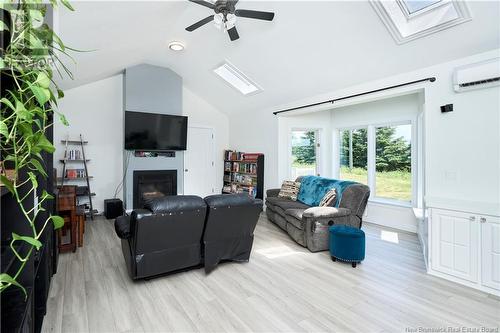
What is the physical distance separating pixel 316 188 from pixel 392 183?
1.59 metres

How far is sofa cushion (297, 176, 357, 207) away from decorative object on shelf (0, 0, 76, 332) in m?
3.74

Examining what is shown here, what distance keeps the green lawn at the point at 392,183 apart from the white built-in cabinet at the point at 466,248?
203 centimetres

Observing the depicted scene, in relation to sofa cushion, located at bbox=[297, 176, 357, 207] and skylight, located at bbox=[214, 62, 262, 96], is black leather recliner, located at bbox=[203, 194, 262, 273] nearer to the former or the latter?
sofa cushion, located at bbox=[297, 176, 357, 207]

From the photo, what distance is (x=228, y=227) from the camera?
9.84ft

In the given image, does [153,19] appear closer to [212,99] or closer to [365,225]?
[212,99]

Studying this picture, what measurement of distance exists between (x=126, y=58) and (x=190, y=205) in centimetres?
374

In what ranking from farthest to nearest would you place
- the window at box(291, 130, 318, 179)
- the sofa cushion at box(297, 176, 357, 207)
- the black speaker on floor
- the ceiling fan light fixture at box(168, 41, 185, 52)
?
the window at box(291, 130, 318, 179)
the black speaker on floor
the ceiling fan light fixture at box(168, 41, 185, 52)
the sofa cushion at box(297, 176, 357, 207)

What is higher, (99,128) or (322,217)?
(99,128)

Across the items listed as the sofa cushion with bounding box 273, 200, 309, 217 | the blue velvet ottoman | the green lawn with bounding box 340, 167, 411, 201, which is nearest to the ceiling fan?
the blue velvet ottoman

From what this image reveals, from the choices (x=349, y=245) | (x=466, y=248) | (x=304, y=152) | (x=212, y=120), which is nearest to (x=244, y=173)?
(x=304, y=152)

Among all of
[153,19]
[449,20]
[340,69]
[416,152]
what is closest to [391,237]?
[416,152]

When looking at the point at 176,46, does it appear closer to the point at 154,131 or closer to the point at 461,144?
the point at 154,131

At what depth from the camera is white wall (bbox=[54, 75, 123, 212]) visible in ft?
17.9

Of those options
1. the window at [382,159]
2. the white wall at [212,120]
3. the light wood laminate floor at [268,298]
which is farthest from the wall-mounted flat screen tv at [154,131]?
the window at [382,159]
